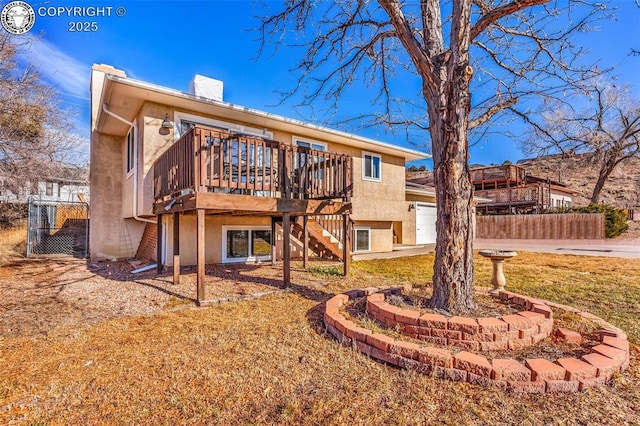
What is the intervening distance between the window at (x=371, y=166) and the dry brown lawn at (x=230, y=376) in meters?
7.64

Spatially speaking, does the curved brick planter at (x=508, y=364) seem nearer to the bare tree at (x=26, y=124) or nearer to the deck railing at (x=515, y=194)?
the bare tree at (x=26, y=124)

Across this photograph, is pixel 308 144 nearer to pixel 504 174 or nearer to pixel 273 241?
pixel 273 241

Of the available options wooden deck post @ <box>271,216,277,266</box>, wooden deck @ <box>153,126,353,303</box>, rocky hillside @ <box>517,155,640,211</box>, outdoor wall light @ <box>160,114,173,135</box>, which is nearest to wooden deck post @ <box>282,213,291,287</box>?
wooden deck @ <box>153,126,353,303</box>

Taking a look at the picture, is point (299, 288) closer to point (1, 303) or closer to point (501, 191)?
point (1, 303)

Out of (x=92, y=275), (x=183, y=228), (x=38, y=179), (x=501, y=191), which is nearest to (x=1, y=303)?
(x=92, y=275)

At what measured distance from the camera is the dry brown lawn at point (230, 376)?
225 centimetres

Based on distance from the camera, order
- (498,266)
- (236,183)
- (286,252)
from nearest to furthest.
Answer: (498,266)
(236,183)
(286,252)

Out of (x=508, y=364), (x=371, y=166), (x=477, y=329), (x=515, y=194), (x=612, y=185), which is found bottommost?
(x=508, y=364)

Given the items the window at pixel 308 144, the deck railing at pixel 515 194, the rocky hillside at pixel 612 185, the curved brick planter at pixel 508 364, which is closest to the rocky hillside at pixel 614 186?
the rocky hillside at pixel 612 185

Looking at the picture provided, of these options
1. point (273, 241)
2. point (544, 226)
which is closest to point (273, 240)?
point (273, 241)

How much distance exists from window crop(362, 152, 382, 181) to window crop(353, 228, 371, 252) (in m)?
2.12

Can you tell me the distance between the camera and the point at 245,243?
9.61 metres

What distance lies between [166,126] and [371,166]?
296 inches

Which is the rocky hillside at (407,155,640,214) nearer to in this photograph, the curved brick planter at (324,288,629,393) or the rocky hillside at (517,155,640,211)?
the rocky hillside at (517,155,640,211)
